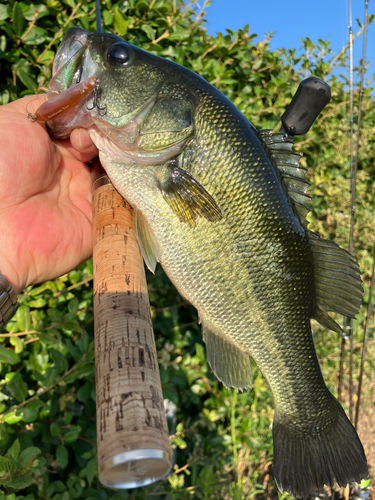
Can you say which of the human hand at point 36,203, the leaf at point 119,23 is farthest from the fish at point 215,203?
the leaf at point 119,23

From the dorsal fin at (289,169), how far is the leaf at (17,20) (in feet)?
3.90

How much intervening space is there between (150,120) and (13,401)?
1.36 meters

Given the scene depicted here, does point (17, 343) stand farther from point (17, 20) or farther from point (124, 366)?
point (17, 20)

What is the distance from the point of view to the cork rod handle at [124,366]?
27.2 inches

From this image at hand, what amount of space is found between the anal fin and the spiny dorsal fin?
361 millimetres

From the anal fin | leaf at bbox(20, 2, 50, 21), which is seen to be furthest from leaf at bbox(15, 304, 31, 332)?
the anal fin

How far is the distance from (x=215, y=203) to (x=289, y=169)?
1.14 ft

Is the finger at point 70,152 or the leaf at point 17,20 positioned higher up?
the leaf at point 17,20

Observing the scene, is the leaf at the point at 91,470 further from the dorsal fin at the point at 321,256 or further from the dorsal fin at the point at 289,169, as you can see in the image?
the dorsal fin at the point at 289,169

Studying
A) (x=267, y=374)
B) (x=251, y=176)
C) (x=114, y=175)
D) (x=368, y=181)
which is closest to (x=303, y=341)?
(x=267, y=374)

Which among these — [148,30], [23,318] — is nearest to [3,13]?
[148,30]

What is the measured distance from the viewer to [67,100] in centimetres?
117

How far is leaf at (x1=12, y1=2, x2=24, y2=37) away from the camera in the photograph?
1.64m

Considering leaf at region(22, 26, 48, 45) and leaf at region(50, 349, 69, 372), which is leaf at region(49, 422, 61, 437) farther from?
leaf at region(22, 26, 48, 45)
